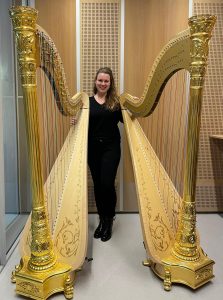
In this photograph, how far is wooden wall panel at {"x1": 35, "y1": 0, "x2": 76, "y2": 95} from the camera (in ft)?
8.85

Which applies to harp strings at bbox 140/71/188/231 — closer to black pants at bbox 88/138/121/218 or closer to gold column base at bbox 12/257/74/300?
black pants at bbox 88/138/121/218

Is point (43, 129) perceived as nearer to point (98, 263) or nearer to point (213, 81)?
point (98, 263)

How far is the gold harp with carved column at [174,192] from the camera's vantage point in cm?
135

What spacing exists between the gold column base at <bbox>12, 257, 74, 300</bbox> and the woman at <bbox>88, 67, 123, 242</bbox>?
0.77 m

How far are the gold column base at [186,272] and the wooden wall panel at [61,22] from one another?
2031 millimetres

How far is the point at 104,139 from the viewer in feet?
7.55

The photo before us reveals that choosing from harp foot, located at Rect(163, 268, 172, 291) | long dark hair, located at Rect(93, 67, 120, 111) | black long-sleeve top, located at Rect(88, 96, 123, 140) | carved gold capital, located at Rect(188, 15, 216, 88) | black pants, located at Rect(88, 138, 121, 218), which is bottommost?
harp foot, located at Rect(163, 268, 172, 291)

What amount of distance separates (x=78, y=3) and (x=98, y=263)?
7.63 feet

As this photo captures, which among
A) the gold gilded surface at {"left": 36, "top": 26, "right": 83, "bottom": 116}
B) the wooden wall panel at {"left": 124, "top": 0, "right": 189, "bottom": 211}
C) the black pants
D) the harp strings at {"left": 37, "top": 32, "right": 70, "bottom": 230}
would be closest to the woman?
the black pants

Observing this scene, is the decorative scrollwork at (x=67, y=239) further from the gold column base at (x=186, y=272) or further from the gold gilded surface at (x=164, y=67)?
the gold gilded surface at (x=164, y=67)

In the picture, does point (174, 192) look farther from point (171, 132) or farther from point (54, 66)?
point (54, 66)

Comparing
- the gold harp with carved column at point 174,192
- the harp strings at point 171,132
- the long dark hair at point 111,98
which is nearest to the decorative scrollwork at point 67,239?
the gold harp with carved column at point 174,192

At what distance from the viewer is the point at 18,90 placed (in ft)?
8.68

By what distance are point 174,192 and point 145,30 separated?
1.65 metres
